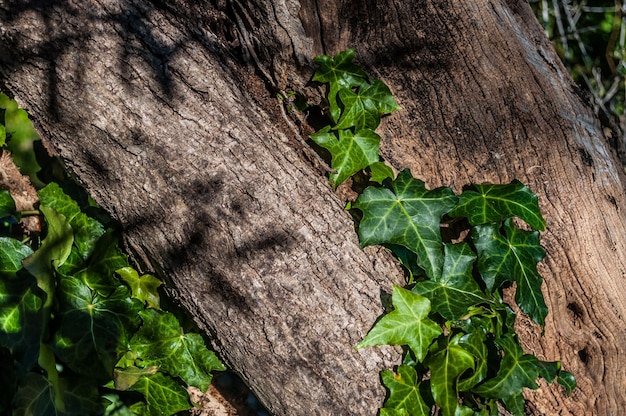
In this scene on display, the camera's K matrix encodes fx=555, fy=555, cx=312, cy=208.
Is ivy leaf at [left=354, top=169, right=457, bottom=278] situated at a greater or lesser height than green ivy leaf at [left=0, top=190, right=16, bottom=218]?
lesser

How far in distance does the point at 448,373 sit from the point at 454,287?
246 mm

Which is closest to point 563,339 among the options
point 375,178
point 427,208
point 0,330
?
point 427,208

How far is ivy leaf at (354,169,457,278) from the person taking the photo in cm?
162

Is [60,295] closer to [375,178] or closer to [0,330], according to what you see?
[0,330]

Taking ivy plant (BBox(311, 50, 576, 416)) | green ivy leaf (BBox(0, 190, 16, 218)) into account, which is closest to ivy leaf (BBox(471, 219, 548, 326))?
ivy plant (BBox(311, 50, 576, 416))

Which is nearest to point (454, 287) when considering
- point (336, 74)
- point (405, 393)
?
point (405, 393)

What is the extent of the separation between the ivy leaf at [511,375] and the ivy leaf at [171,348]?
0.87m

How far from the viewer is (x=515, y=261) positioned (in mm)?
1649

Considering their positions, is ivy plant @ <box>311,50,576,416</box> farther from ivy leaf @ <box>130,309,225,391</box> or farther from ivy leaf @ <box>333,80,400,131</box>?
ivy leaf @ <box>130,309,225,391</box>

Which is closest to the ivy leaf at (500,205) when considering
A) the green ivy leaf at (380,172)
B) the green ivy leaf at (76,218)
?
the green ivy leaf at (380,172)

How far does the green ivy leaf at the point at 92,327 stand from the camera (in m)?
1.74

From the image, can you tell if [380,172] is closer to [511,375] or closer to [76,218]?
[511,375]

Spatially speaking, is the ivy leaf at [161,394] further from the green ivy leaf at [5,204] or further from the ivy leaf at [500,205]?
the ivy leaf at [500,205]

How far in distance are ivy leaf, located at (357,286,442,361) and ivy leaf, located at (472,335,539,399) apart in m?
0.20
